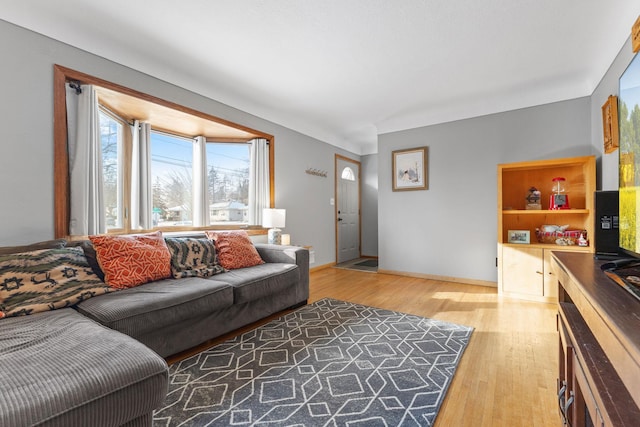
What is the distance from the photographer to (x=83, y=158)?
2268 millimetres

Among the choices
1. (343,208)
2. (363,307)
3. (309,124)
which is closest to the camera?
(363,307)

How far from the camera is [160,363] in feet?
3.71

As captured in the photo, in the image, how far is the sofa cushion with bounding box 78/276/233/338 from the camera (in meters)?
1.61

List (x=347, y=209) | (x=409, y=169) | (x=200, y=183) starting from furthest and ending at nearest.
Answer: (x=347, y=209) → (x=409, y=169) → (x=200, y=183)

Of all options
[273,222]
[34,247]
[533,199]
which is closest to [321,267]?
[273,222]

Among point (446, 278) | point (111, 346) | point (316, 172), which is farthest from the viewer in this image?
point (316, 172)

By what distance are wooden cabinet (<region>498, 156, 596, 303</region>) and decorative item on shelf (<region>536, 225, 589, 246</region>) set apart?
0.07m

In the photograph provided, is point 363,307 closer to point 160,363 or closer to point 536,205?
point 160,363

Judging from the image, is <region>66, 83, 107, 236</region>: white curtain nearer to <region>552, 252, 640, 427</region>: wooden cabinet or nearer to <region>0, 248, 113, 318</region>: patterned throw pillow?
<region>0, 248, 113, 318</region>: patterned throw pillow

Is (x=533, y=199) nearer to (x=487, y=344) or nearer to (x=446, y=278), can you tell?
(x=446, y=278)

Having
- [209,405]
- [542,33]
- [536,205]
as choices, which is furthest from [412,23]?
[209,405]

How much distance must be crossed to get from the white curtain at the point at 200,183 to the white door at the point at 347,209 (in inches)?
98.0

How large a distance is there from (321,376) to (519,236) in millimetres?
2977

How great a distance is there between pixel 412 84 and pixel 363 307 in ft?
8.06
